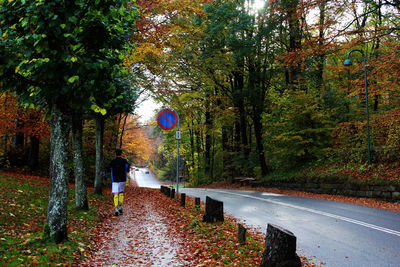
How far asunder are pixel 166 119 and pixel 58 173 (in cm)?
650

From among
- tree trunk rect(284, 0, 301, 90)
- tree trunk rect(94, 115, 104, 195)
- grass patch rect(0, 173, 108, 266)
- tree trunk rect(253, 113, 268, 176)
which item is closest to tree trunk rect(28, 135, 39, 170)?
tree trunk rect(94, 115, 104, 195)

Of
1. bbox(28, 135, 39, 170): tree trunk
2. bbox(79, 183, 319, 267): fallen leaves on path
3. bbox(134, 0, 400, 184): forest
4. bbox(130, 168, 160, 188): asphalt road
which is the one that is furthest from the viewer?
bbox(130, 168, 160, 188): asphalt road

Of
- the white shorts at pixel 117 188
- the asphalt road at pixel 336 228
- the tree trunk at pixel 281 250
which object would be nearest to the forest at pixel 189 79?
the white shorts at pixel 117 188

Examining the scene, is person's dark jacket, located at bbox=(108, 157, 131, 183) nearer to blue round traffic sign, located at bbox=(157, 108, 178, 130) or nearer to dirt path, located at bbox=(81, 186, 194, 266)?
dirt path, located at bbox=(81, 186, 194, 266)

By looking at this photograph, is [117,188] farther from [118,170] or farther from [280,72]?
[280,72]

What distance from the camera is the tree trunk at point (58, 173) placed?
582 cm

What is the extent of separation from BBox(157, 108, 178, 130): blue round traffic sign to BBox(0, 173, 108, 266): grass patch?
4.09 meters

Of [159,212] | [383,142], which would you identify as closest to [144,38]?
[159,212]

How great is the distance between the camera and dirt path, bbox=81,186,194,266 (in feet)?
18.1

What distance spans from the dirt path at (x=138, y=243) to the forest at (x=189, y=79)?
104 centimetres

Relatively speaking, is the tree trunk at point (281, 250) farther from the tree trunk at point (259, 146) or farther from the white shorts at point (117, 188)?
the tree trunk at point (259, 146)

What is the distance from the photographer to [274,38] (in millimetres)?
20984

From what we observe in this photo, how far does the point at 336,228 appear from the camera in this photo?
295 inches

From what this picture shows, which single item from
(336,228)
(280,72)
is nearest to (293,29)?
(280,72)
